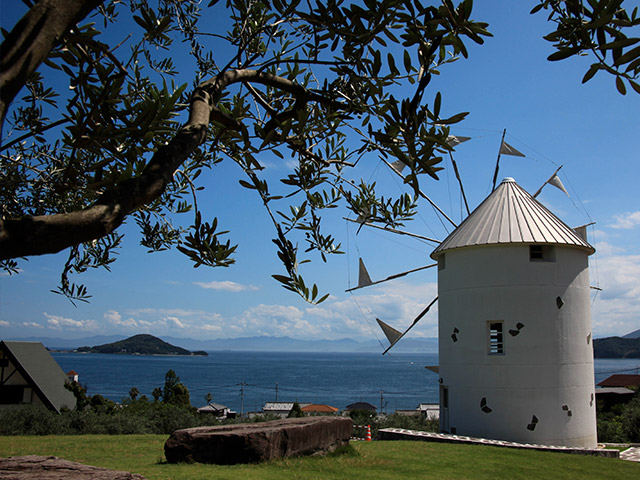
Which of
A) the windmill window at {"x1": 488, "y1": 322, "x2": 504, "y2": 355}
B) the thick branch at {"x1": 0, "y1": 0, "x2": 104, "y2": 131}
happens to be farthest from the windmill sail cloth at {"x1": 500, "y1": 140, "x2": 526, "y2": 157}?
the thick branch at {"x1": 0, "y1": 0, "x2": 104, "y2": 131}

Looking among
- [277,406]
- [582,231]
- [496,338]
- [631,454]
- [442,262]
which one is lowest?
[277,406]

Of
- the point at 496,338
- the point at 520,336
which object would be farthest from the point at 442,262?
the point at 520,336

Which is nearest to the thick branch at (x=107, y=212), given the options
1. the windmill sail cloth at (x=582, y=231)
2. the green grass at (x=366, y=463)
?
the green grass at (x=366, y=463)

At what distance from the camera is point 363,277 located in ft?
69.6

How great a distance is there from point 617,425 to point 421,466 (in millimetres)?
15404

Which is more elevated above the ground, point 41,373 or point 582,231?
point 582,231

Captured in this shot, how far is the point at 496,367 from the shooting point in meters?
16.2

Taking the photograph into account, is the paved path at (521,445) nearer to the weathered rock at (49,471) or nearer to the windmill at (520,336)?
the windmill at (520,336)

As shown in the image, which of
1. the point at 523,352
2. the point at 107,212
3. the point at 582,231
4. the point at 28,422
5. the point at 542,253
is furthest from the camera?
the point at 582,231

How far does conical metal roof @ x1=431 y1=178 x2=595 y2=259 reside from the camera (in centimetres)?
1674

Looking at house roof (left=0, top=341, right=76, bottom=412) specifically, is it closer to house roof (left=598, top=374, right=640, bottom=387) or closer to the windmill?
the windmill

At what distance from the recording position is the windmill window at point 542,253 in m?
16.7

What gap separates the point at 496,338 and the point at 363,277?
5843 mm

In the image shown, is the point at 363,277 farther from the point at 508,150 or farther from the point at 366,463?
the point at 366,463
